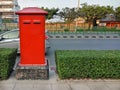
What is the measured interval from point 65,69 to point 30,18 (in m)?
1.74

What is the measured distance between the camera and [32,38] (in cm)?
635

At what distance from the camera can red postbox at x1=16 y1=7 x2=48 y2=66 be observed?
246 inches

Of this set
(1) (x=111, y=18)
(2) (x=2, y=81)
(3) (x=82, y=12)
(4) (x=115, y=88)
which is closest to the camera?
(4) (x=115, y=88)

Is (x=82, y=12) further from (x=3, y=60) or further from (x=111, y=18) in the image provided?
(x=3, y=60)

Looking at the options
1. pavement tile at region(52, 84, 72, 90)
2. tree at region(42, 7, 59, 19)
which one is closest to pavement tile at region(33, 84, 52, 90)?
pavement tile at region(52, 84, 72, 90)

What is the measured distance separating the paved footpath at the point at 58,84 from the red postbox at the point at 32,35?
1.98 feet

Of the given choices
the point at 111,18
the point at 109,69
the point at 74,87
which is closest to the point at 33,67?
the point at 74,87

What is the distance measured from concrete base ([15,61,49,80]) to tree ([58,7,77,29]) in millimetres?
35669

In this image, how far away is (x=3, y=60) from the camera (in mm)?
6121

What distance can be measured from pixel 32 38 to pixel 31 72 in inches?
38.1

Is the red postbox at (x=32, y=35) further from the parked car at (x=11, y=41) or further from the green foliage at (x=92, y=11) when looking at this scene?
the green foliage at (x=92, y=11)

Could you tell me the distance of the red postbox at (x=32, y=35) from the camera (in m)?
6.25

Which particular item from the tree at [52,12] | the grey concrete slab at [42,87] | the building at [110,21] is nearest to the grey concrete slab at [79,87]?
the grey concrete slab at [42,87]

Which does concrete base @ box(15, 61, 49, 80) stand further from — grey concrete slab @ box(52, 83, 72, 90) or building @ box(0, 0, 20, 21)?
building @ box(0, 0, 20, 21)
